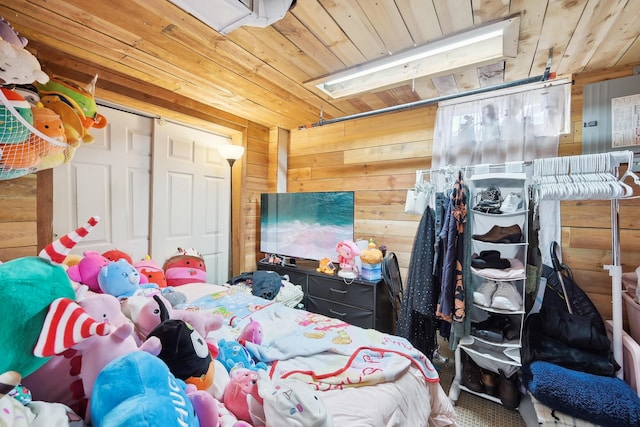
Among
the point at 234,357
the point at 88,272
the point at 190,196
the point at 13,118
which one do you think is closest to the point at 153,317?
the point at 234,357

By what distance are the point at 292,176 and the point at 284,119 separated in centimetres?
68

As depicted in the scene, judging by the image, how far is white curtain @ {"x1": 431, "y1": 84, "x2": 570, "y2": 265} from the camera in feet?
6.01

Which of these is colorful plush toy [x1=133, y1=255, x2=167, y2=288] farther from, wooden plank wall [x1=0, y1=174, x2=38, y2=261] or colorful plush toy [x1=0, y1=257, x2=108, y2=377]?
colorful plush toy [x1=0, y1=257, x2=108, y2=377]

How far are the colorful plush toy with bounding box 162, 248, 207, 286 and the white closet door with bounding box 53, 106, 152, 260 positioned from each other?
270 mm

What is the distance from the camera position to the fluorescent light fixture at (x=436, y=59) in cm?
142

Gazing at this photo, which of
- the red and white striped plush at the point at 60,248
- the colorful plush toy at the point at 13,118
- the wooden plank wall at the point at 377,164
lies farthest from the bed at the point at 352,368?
the wooden plank wall at the point at 377,164

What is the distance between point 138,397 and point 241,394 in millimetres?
362

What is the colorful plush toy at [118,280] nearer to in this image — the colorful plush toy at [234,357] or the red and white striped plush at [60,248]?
the colorful plush toy at [234,357]

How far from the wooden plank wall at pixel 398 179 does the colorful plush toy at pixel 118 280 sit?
1.92 metres

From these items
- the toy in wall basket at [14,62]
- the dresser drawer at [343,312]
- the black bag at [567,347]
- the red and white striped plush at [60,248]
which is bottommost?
the dresser drawer at [343,312]

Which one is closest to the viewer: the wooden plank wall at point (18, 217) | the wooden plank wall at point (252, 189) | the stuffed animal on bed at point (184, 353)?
the stuffed animal on bed at point (184, 353)

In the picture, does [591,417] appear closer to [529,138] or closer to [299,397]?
[299,397]

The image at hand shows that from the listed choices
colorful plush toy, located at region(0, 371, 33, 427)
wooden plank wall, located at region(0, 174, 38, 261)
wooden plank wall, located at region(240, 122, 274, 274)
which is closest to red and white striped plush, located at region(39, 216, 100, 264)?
colorful plush toy, located at region(0, 371, 33, 427)

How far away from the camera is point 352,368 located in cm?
110
